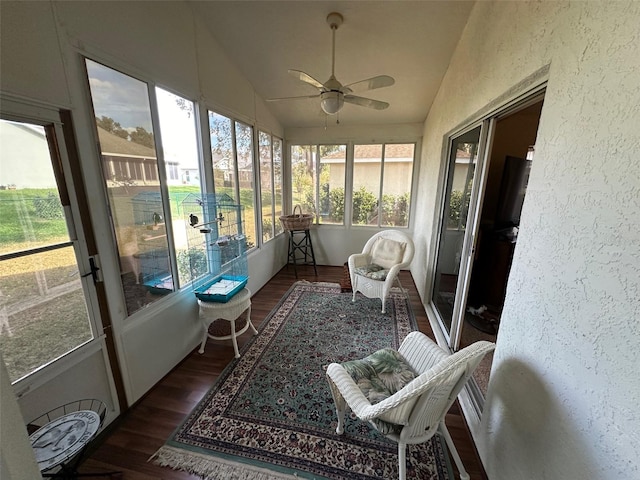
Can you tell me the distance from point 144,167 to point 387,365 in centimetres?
217

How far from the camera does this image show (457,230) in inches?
98.7

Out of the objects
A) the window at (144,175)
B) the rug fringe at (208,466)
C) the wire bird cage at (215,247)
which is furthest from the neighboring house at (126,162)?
the rug fringe at (208,466)

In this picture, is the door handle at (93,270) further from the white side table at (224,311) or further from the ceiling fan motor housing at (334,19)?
the ceiling fan motor housing at (334,19)

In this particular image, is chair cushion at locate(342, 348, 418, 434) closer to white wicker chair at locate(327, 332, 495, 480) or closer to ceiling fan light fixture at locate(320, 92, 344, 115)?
white wicker chair at locate(327, 332, 495, 480)

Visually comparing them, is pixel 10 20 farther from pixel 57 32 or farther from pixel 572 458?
pixel 572 458

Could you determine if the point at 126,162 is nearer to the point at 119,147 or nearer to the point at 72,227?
the point at 119,147

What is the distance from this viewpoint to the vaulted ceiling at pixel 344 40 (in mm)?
2121

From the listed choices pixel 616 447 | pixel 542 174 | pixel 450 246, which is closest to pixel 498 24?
pixel 542 174

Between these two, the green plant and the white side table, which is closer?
the white side table

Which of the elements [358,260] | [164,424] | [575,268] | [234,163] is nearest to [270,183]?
[234,163]

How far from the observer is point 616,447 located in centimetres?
71

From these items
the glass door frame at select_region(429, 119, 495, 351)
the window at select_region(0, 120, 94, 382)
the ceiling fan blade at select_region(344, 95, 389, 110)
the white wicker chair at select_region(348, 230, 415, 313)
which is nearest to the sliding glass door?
the glass door frame at select_region(429, 119, 495, 351)

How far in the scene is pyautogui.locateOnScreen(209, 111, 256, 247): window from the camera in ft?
8.80

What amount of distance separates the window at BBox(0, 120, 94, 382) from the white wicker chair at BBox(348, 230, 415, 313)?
8.49 feet
